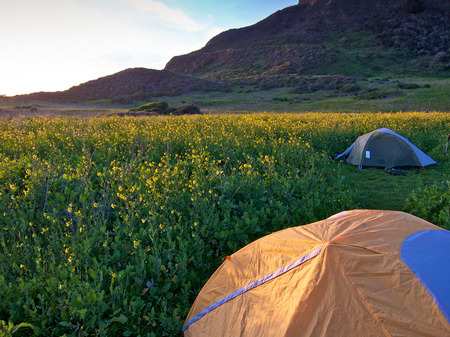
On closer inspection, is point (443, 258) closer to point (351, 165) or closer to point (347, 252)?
point (347, 252)

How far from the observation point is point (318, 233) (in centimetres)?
303

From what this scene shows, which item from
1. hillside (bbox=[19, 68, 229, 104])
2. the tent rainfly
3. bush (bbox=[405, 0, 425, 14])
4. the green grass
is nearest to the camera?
the green grass

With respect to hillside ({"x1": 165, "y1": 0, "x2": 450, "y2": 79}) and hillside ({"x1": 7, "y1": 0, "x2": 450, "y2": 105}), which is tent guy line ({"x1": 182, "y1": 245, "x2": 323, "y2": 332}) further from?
hillside ({"x1": 165, "y1": 0, "x2": 450, "y2": 79})

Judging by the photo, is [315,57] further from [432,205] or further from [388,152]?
[432,205]

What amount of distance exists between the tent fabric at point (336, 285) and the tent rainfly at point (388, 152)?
23.2ft

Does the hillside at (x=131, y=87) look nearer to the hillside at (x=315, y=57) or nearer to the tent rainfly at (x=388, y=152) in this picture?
the hillside at (x=315, y=57)

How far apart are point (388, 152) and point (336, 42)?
3301 inches

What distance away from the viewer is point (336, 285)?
8.41ft

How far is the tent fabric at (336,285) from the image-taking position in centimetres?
234

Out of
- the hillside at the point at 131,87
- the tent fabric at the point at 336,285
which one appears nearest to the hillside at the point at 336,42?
the hillside at the point at 131,87

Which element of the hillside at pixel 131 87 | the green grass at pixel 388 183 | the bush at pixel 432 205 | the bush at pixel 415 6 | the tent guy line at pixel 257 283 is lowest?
the green grass at pixel 388 183

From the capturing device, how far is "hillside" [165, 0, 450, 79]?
213ft

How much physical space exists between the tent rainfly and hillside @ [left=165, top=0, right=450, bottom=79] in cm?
5513

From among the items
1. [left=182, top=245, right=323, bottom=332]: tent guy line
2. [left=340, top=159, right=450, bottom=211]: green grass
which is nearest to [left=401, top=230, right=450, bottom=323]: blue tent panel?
[left=182, top=245, right=323, bottom=332]: tent guy line
